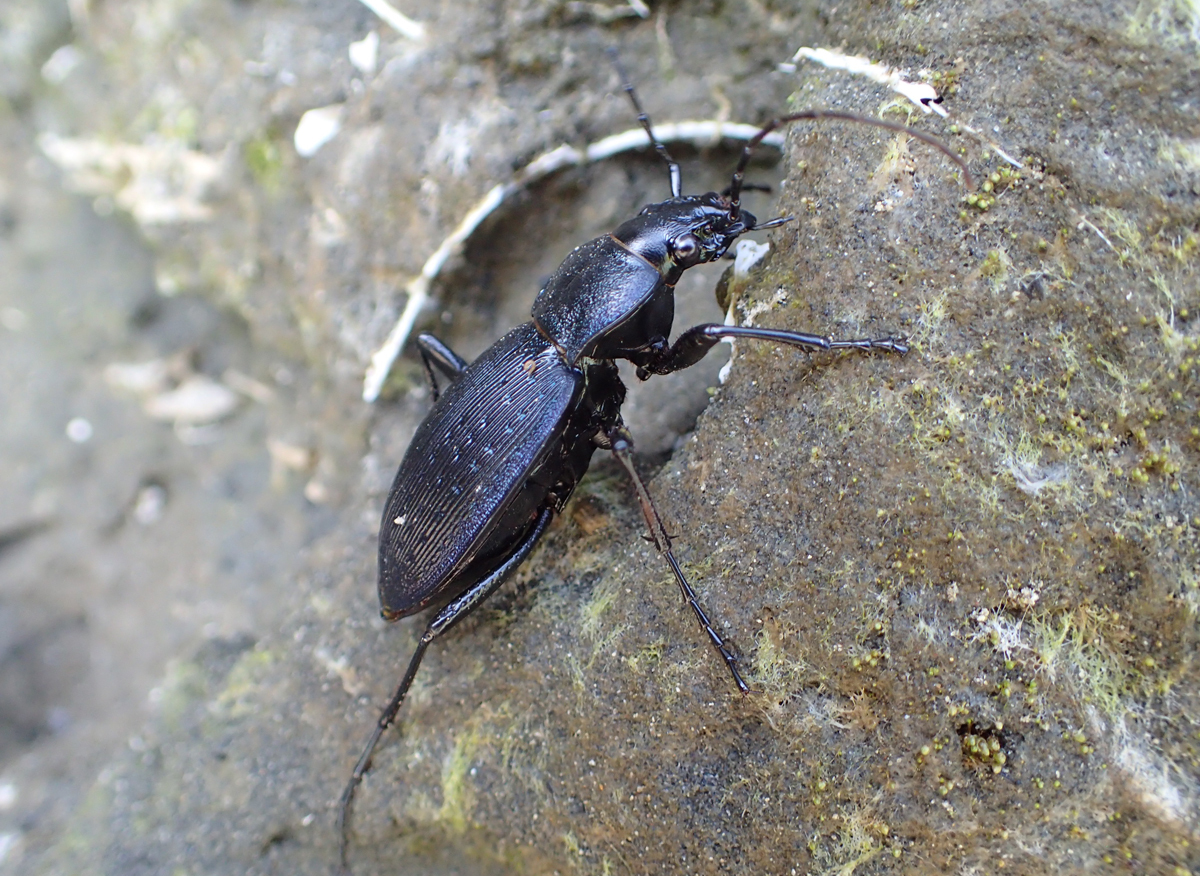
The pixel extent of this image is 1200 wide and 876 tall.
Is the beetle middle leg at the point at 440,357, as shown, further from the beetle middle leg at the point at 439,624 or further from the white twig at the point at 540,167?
the beetle middle leg at the point at 439,624

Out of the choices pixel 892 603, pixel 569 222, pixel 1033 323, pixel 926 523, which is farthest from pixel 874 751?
pixel 569 222

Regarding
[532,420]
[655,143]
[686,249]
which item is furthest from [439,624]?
[655,143]

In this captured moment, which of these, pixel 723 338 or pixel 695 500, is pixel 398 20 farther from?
pixel 695 500

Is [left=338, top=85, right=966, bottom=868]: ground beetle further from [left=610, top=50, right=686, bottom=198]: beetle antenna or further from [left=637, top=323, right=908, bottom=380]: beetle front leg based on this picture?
[left=610, top=50, right=686, bottom=198]: beetle antenna

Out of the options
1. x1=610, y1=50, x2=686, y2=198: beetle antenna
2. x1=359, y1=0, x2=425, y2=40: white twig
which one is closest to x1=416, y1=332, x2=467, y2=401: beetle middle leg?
x1=610, y1=50, x2=686, y2=198: beetle antenna

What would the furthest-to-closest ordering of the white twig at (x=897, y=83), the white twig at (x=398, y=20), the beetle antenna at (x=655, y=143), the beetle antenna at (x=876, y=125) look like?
the white twig at (x=398, y=20) < the beetle antenna at (x=655, y=143) < the white twig at (x=897, y=83) < the beetle antenna at (x=876, y=125)

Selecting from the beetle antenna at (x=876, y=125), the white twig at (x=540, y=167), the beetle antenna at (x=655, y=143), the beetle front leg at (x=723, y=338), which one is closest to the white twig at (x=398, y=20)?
the white twig at (x=540, y=167)

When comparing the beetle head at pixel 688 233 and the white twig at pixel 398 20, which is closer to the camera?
the beetle head at pixel 688 233
